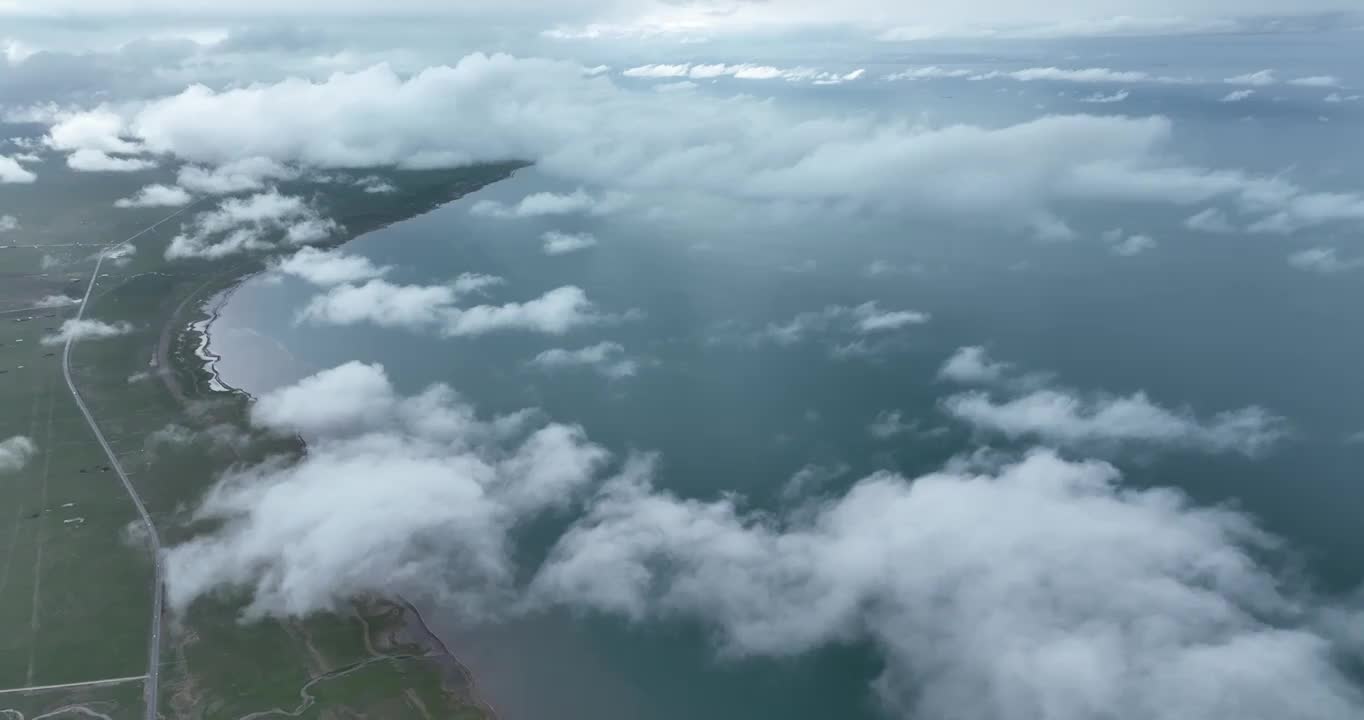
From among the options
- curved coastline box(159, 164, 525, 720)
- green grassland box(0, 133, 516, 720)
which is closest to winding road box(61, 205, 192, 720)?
green grassland box(0, 133, 516, 720)

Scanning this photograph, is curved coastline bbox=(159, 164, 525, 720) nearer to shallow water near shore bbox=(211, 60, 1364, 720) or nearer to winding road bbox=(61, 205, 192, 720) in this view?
shallow water near shore bbox=(211, 60, 1364, 720)

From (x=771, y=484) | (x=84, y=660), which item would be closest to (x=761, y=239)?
(x=771, y=484)

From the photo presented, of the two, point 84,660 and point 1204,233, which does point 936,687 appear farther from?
point 1204,233

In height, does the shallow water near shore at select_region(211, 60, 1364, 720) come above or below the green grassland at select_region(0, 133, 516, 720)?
below

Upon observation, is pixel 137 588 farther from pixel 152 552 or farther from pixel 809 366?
pixel 809 366

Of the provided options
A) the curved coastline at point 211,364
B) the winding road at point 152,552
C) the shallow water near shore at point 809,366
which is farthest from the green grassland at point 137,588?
the shallow water near shore at point 809,366

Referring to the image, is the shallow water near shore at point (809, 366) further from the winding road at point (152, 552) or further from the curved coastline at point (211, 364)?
the winding road at point (152, 552)

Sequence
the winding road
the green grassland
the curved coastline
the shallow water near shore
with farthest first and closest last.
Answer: the shallow water near shore < the curved coastline < the winding road < the green grassland
